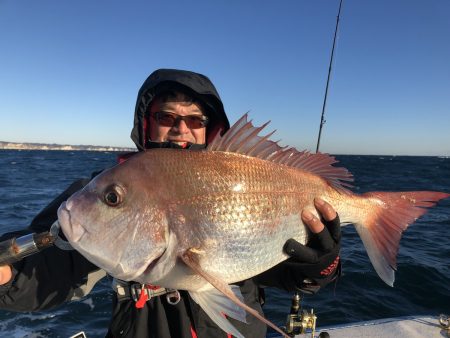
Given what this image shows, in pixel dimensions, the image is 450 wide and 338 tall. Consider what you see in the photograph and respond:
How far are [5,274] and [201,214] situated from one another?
4.02 ft

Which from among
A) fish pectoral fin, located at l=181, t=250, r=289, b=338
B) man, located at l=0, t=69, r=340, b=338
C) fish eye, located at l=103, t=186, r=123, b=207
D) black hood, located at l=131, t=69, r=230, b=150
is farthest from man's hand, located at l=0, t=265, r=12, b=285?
black hood, located at l=131, t=69, r=230, b=150

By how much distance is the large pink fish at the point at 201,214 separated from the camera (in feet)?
5.54

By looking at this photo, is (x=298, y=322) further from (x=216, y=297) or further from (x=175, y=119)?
(x=175, y=119)

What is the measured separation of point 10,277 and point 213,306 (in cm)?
125

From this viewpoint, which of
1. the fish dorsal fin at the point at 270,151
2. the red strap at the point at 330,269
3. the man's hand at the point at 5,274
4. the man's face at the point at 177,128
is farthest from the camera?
the man's face at the point at 177,128

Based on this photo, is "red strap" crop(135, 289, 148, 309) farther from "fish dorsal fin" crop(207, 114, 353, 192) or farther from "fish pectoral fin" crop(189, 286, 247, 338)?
"fish dorsal fin" crop(207, 114, 353, 192)

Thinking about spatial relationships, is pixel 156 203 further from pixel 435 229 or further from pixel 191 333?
pixel 435 229

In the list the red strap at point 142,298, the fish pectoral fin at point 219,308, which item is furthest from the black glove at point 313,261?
the red strap at point 142,298

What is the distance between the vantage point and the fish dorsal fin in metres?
2.04

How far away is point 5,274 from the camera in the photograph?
195 centimetres

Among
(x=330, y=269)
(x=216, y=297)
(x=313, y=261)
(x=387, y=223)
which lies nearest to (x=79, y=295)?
(x=216, y=297)

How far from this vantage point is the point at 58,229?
177 centimetres

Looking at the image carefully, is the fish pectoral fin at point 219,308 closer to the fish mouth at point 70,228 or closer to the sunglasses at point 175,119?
the fish mouth at point 70,228

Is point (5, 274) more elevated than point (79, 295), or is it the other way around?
point (5, 274)
